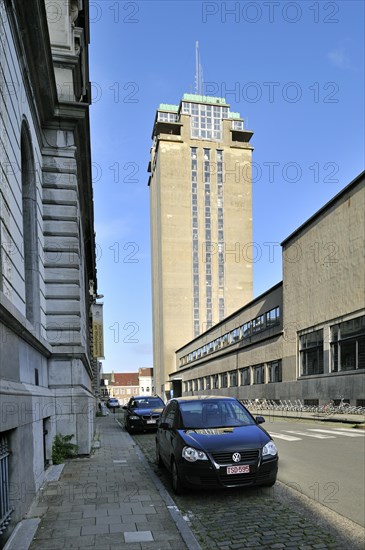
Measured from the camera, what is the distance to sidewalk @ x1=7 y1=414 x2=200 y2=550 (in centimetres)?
509

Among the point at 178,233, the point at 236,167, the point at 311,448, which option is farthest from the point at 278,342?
the point at 236,167

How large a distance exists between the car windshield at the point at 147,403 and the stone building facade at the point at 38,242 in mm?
9016

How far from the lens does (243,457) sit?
6906mm

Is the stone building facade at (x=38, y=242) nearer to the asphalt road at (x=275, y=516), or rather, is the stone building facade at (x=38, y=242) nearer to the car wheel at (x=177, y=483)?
the car wheel at (x=177, y=483)

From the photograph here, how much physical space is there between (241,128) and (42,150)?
353 ft

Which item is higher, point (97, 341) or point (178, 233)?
point (178, 233)

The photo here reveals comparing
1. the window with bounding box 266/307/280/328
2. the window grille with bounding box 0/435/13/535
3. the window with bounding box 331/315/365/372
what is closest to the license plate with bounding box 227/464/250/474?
the window grille with bounding box 0/435/13/535

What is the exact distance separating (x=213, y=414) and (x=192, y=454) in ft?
4.44

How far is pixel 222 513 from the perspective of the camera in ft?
20.6

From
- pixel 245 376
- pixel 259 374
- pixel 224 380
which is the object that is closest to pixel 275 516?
pixel 259 374

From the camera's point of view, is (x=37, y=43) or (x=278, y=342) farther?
(x=278, y=342)

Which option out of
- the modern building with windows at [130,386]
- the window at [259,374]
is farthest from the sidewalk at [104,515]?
the modern building with windows at [130,386]

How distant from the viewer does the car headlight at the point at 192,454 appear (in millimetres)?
6926

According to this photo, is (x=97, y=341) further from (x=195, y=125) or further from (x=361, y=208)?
(x=195, y=125)
